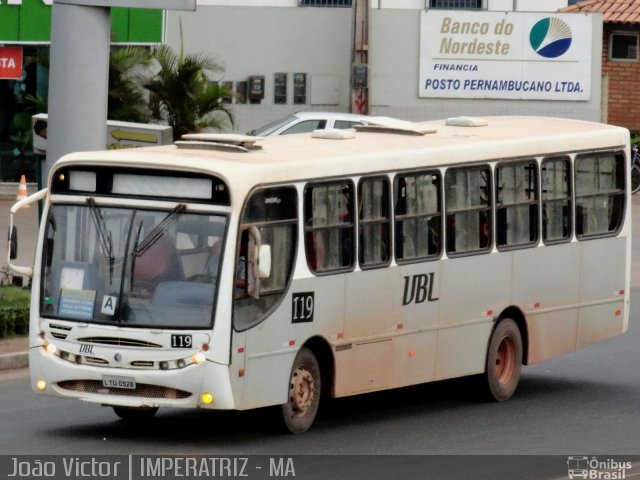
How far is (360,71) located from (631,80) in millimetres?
9781

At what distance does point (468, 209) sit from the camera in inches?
578

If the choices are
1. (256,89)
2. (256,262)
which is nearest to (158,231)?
(256,262)

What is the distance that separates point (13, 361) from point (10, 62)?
16627mm

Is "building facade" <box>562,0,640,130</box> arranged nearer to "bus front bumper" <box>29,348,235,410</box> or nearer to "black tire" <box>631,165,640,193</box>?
"black tire" <box>631,165,640,193</box>

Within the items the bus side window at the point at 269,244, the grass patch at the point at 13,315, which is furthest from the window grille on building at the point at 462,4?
the bus side window at the point at 269,244

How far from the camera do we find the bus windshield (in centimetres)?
1212

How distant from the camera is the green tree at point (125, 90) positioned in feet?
96.7

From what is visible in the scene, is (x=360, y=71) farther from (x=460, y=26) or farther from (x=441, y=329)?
(x=441, y=329)

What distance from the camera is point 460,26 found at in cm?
3766

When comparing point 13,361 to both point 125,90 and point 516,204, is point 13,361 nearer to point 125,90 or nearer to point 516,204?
point 516,204

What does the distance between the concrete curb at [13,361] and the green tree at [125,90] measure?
43.8 ft

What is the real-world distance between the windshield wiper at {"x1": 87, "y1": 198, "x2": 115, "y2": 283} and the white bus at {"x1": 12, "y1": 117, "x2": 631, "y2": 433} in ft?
0.03

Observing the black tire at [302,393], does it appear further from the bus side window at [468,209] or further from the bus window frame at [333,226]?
the bus side window at [468,209]

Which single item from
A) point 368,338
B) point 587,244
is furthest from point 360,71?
point 368,338
